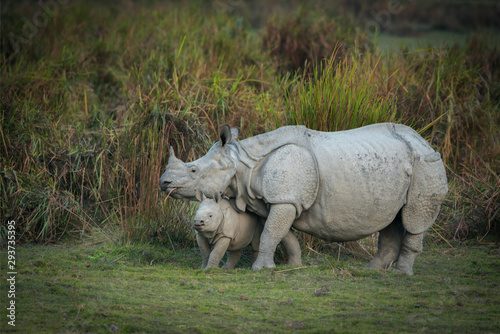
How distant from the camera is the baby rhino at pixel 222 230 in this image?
5426 millimetres

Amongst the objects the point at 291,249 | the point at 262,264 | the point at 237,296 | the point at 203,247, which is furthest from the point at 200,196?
the point at 237,296

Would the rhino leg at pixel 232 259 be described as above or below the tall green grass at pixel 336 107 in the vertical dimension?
below

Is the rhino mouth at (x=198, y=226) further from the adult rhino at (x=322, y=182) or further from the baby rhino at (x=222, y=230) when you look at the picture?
the adult rhino at (x=322, y=182)

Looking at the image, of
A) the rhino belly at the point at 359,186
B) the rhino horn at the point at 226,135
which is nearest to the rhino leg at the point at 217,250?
the rhino belly at the point at 359,186

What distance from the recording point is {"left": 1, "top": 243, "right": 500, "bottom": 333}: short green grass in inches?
164

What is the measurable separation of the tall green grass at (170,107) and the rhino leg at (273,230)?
1.22 metres

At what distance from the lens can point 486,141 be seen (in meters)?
8.65

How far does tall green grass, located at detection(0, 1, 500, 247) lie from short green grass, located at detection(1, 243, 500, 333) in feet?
2.74

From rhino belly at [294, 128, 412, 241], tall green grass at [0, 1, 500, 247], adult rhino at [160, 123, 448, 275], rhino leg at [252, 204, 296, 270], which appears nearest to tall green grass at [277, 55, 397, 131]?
tall green grass at [0, 1, 500, 247]

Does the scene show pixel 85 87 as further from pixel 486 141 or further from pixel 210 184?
pixel 486 141

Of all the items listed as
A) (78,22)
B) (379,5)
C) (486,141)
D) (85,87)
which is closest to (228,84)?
(85,87)

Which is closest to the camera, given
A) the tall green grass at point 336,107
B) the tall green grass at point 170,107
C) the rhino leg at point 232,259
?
the rhino leg at point 232,259

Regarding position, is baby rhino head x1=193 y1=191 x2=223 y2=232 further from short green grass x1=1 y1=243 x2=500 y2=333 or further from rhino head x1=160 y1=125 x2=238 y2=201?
short green grass x1=1 y1=243 x2=500 y2=333

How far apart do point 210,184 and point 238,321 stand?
155cm
